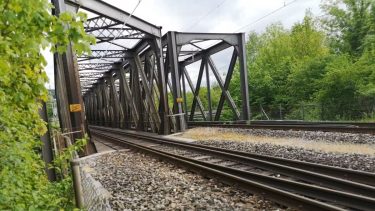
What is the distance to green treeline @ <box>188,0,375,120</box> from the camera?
19328mm

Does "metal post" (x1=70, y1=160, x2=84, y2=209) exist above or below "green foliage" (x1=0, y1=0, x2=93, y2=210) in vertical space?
below

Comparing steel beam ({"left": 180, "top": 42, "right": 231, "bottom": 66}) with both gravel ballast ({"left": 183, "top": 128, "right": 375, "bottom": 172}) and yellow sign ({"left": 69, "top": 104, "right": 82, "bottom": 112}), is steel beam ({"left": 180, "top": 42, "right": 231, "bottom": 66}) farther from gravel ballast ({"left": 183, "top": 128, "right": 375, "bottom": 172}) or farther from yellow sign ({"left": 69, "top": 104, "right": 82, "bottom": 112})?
yellow sign ({"left": 69, "top": 104, "right": 82, "bottom": 112})

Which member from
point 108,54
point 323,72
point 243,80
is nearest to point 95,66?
point 108,54

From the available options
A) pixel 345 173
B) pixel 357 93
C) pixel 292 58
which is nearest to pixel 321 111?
pixel 357 93

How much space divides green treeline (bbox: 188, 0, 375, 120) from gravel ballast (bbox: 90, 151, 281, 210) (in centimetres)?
1339

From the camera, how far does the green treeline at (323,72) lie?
19.3 m

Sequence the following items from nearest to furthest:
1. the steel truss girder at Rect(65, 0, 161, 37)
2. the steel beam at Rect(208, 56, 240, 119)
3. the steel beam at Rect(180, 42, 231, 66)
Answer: the steel truss girder at Rect(65, 0, 161, 37), the steel beam at Rect(208, 56, 240, 119), the steel beam at Rect(180, 42, 231, 66)

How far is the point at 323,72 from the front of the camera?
23156 mm

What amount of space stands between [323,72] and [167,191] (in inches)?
784

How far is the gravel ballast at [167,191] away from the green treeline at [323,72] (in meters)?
13.4

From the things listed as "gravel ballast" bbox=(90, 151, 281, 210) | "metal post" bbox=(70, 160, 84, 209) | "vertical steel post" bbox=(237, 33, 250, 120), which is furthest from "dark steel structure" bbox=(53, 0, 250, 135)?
"metal post" bbox=(70, 160, 84, 209)

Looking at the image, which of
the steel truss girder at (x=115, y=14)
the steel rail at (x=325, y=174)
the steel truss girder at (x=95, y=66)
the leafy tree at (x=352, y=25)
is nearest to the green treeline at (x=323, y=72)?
the leafy tree at (x=352, y=25)

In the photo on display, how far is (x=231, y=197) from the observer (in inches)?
227

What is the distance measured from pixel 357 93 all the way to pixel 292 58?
13084mm
